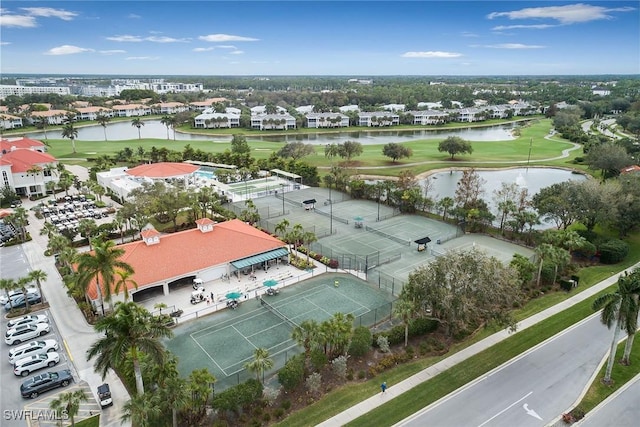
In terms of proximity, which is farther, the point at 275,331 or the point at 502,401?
the point at 275,331

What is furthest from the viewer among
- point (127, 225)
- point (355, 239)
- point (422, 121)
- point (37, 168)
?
point (422, 121)

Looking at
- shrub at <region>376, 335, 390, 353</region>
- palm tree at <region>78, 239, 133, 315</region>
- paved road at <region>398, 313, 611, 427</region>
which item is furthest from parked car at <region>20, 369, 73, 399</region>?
paved road at <region>398, 313, 611, 427</region>

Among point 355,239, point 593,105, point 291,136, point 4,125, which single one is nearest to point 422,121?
point 291,136

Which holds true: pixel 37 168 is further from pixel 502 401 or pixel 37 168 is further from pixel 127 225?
pixel 502 401

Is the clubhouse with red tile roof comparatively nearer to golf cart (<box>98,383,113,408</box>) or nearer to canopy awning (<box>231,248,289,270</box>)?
canopy awning (<box>231,248,289,270</box>)

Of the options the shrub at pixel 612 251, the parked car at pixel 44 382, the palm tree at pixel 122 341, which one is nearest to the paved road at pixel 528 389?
the palm tree at pixel 122 341
